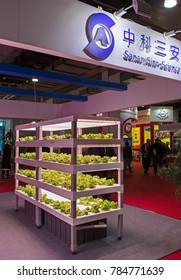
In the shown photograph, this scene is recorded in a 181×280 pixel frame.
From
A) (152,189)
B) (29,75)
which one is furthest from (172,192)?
(29,75)

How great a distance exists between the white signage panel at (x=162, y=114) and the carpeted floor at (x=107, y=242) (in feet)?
38.3

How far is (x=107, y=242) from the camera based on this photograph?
11.9 ft

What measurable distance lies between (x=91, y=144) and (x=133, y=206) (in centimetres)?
292

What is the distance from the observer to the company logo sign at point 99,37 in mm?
3541

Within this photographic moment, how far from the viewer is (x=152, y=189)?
308 inches

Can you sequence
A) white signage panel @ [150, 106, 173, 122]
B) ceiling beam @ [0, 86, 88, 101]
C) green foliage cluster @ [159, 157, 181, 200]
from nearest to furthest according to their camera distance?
green foliage cluster @ [159, 157, 181, 200] → ceiling beam @ [0, 86, 88, 101] → white signage panel @ [150, 106, 173, 122]

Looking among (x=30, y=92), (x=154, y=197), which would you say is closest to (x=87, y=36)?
(x=154, y=197)

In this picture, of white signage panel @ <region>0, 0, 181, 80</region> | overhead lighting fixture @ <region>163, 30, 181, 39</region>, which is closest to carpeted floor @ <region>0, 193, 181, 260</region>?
white signage panel @ <region>0, 0, 181, 80</region>

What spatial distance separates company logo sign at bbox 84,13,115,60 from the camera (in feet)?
11.6

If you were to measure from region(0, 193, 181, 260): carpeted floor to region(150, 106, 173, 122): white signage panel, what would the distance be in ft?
38.3

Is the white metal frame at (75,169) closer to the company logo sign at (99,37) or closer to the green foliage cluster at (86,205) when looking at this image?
the green foliage cluster at (86,205)

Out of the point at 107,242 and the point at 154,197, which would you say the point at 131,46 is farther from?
the point at 154,197

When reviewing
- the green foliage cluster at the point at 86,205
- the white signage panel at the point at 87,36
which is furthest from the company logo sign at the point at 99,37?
the green foliage cluster at the point at 86,205

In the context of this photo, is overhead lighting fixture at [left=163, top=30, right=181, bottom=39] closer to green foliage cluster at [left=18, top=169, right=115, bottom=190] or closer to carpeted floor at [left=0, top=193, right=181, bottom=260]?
green foliage cluster at [left=18, top=169, right=115, bottom=190]
